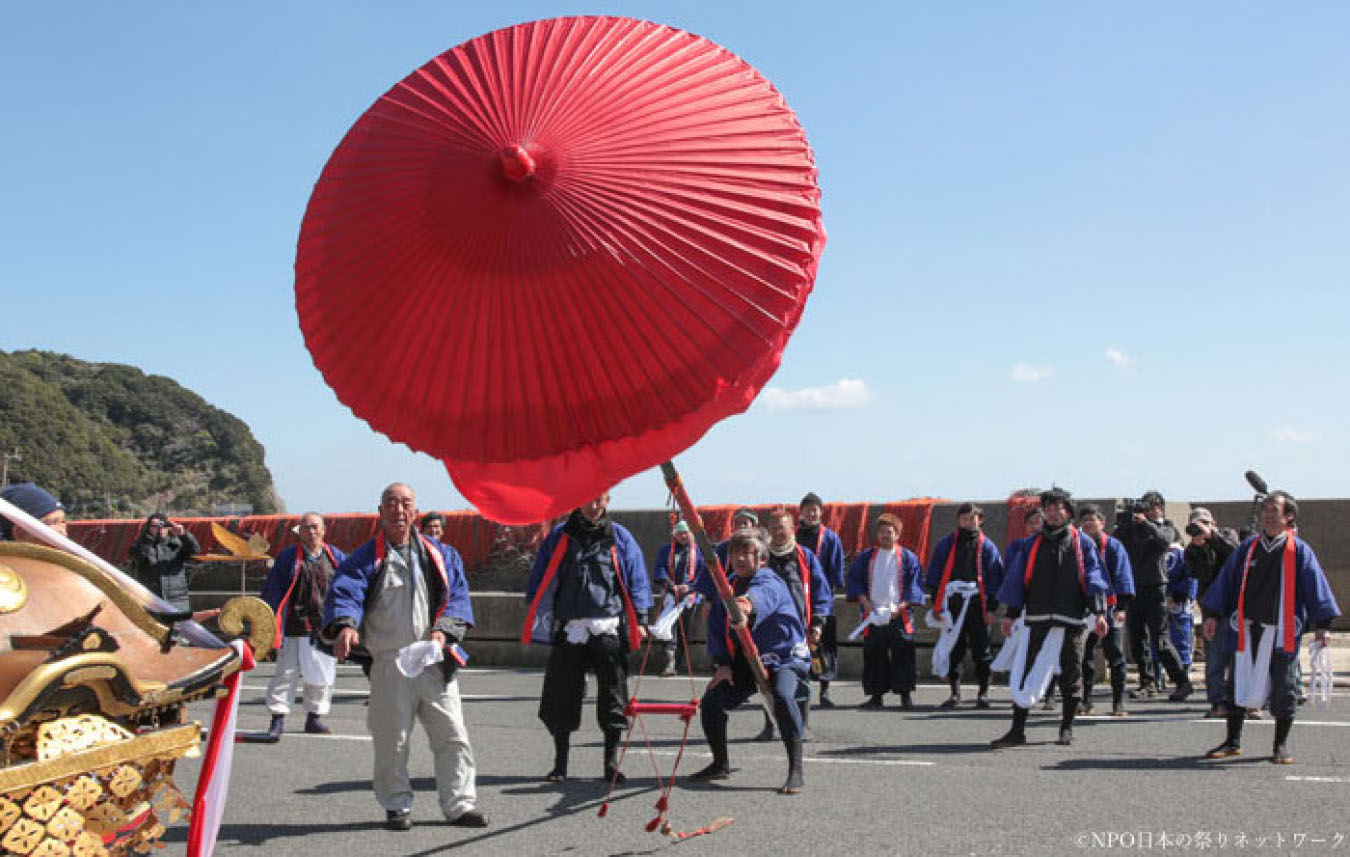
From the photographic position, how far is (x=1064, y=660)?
29.8 ft

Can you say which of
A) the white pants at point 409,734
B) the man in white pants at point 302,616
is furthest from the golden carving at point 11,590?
the man in white pants at point 302,616

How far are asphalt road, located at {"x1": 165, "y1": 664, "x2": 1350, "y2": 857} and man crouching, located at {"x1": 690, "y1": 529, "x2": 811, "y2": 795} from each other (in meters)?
0.38

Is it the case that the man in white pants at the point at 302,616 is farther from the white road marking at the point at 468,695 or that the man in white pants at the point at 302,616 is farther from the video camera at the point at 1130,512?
the video camera at the point at 1130,512

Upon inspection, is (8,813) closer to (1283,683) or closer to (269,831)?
(269,831)

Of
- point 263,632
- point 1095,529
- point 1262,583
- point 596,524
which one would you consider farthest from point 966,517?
point 263,632

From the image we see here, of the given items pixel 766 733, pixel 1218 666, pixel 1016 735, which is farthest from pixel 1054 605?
pixel 766 733

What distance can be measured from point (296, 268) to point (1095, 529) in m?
8.99

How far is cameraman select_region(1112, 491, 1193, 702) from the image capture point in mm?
11859

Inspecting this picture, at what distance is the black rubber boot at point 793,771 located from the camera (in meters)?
7.42

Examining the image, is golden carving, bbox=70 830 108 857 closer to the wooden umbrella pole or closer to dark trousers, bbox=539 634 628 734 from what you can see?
the wooden umbrella pole

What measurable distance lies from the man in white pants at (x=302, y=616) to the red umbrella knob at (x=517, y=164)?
7.74 meters

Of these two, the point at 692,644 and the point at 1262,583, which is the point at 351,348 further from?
the point at 692,644

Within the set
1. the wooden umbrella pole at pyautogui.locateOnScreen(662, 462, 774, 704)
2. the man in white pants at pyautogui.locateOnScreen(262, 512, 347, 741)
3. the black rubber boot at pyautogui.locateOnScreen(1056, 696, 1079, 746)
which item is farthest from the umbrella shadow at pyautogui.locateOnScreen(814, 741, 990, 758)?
the man in white pants at pyautogui.locateOnScreen(262, 512, 347, 741)

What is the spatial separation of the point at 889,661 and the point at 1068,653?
9.39ft
